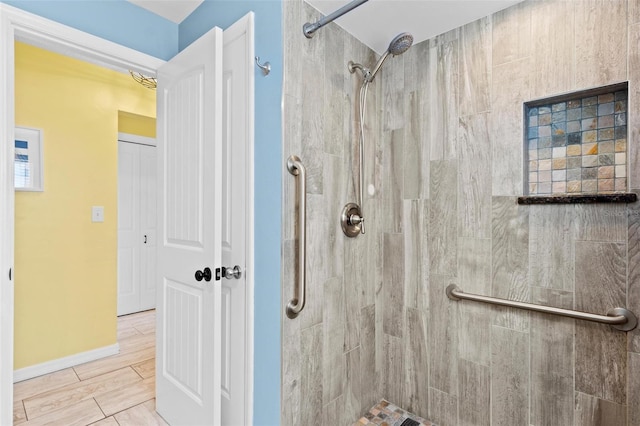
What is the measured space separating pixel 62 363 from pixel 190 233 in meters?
1.94

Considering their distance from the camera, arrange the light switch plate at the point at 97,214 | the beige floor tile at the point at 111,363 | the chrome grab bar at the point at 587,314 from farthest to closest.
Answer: the light switch plate at the point at 97,214 < the beige floor tile at the point at 111,363 < the chrome grab bar at the point at 587,314

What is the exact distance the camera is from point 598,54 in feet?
4.43

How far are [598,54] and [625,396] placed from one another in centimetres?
142

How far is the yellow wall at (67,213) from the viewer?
2355 mm

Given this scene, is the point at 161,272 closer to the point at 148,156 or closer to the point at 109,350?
the point at 109,350

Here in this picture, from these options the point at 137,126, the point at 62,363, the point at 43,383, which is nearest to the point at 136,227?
the point at 137,126

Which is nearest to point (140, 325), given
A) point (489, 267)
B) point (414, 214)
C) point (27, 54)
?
point (27, 54)

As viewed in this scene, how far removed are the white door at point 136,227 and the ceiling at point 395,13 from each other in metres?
2.18

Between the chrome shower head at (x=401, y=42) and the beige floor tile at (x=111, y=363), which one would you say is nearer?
the chrome shower head at (x=401, y=42)

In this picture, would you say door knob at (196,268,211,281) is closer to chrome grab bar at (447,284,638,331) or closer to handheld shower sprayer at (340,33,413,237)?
handheld shower sprayer at (340,33,413,237)

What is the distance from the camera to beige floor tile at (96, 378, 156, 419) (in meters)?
1.98

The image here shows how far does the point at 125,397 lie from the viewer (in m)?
2.09

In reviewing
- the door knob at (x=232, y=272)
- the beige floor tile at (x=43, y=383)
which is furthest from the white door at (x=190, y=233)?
the beige floor tile at (x=43, y=383)

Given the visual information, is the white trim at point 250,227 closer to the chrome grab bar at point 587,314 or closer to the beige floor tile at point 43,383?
the chrome grab bar at point 587,314
